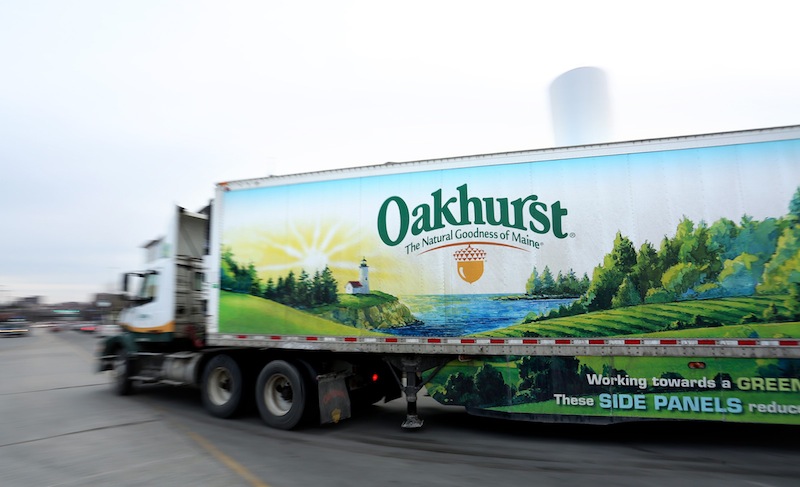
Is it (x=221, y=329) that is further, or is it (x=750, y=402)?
(x=221, y=329)

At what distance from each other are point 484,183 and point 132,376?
910 cm

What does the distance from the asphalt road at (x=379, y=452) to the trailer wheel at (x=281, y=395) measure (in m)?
0.25

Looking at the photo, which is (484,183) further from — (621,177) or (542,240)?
(621,177)

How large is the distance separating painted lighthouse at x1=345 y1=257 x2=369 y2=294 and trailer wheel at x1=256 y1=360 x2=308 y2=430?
1.64 metres

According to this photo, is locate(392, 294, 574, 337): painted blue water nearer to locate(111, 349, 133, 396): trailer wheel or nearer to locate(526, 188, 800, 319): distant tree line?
locate(526, 188, 800, 319): distant tree line

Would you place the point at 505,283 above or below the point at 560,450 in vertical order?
above

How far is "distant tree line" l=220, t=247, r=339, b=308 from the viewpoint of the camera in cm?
745

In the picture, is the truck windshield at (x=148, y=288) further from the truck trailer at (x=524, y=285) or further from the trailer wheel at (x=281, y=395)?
the trailer wheel at (x=281, y=395)

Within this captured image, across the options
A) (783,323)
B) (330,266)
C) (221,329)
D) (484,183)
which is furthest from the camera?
(221,329)

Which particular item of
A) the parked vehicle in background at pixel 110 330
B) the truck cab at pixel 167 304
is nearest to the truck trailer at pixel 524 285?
the truck cab at pixel 167 304

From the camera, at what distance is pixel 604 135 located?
12641mm

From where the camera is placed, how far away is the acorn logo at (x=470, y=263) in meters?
6.68

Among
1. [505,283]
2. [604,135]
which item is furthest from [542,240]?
[604,135]

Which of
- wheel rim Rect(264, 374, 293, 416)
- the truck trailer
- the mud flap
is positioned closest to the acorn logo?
the truck trailer
